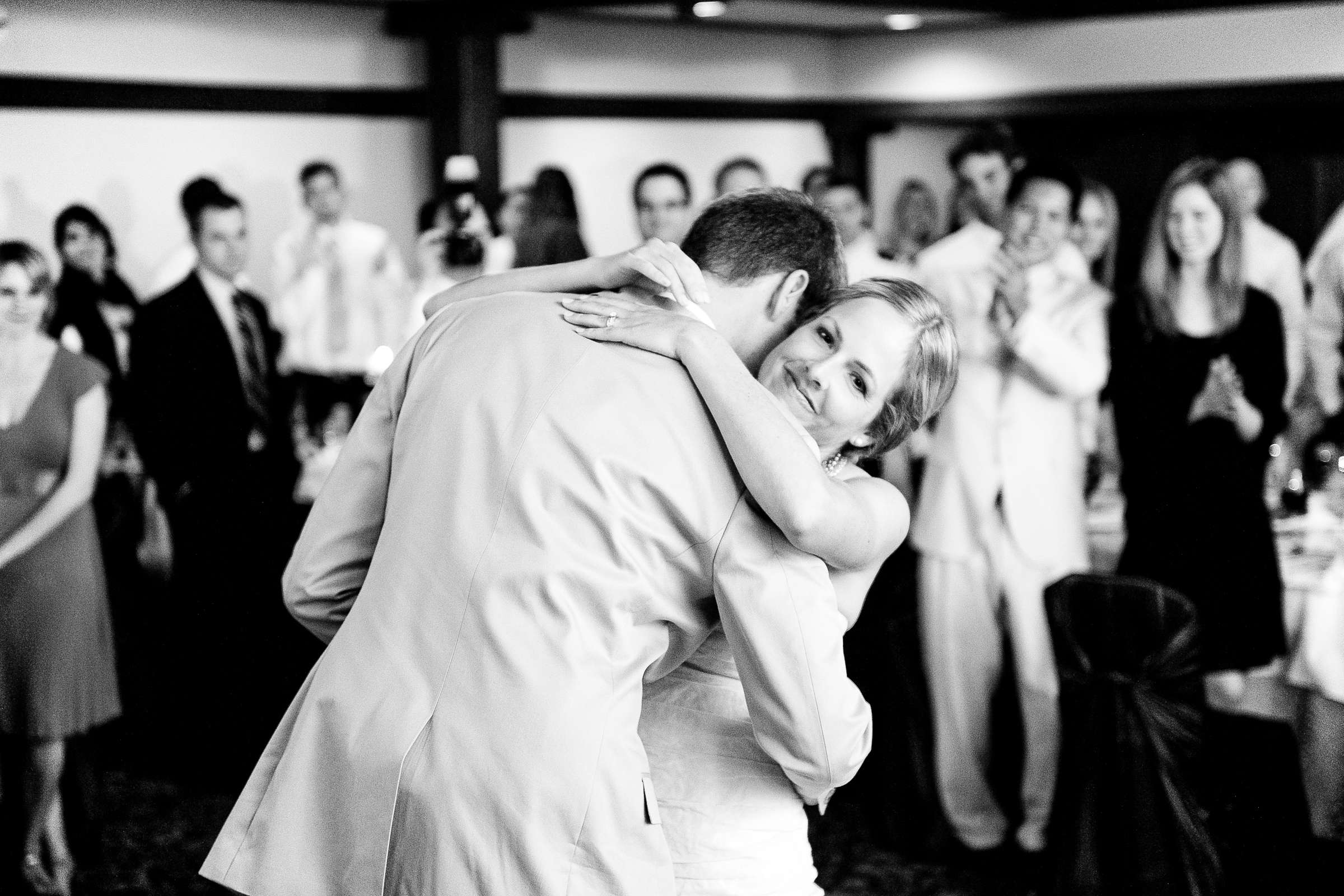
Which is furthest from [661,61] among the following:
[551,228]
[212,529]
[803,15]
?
[212,529]

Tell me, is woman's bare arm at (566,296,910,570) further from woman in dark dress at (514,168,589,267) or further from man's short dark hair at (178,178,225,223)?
man's short dark hair at (178,178,225,223)

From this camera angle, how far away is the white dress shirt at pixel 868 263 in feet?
18.1

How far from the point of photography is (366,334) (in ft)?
23.7

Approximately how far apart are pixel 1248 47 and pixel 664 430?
28.3ft

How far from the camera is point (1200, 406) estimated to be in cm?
353

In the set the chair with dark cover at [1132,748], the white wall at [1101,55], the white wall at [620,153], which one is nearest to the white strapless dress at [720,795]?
the chair with dark cover at [1132,748]

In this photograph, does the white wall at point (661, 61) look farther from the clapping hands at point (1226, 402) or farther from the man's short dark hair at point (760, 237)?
the man's short dark hair at point (760, 237)

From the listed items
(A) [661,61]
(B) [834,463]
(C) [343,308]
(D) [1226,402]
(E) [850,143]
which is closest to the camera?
(B) [834,463]

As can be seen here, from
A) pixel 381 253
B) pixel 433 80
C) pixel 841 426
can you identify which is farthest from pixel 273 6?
pixel 841 426

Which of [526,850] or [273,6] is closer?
[526,850]

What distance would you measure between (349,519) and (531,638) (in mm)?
398

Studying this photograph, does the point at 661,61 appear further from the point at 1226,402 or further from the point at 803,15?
the point at 1226,402

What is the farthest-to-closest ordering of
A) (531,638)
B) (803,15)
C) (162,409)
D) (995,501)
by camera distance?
1. (803,15)
2. (162,409)
3. (995,501)
4. (531,638)

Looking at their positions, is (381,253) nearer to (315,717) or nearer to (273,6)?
(273,6)
